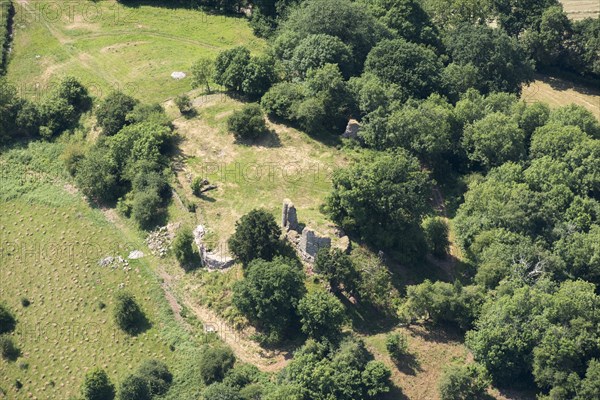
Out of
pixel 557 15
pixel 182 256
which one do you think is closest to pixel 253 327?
pixel 182 256

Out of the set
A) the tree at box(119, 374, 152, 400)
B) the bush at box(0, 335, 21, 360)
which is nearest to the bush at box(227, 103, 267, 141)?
the tree at box(119, 374, 152, 400)

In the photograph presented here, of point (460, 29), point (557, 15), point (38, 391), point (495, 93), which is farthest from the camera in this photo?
point (557, 15)

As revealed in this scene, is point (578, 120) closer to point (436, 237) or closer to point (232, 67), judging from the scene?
point (436, 237)

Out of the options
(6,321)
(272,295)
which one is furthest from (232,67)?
(6,321)

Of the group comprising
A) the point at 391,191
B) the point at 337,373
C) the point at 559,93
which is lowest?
the point at 337,373

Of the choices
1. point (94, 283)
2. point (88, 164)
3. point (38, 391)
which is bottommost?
point (38, 391)

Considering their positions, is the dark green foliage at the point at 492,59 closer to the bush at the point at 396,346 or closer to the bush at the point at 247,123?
the bush at the point at 247,123

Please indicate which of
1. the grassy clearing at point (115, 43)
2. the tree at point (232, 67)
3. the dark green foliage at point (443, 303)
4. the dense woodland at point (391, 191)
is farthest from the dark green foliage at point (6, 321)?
the dark green foliage at point (443, 303)

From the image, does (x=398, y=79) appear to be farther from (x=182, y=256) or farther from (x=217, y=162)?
(x=182, y=256)
